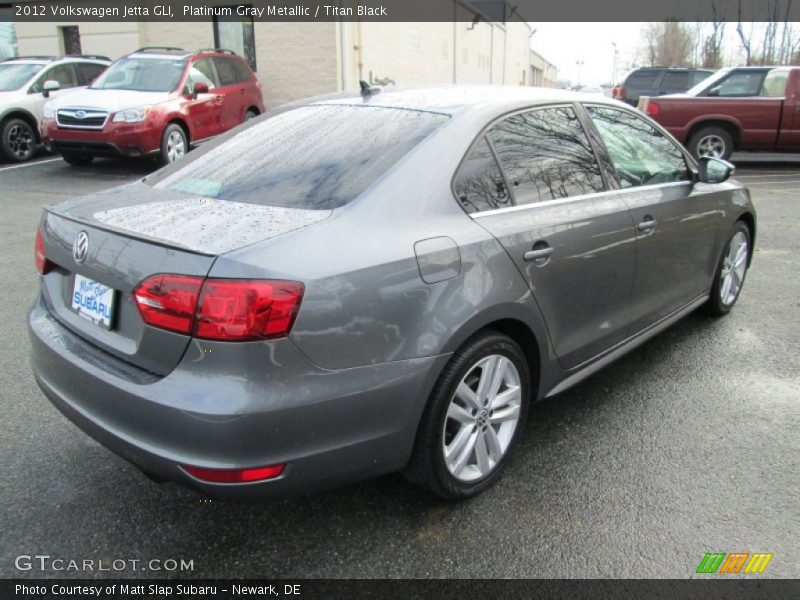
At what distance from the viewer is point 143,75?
432 inches

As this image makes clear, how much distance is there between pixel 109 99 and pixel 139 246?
30.2 feet

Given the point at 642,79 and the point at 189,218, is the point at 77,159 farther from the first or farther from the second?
the point at 642,79

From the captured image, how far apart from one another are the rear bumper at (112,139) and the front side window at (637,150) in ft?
26.3

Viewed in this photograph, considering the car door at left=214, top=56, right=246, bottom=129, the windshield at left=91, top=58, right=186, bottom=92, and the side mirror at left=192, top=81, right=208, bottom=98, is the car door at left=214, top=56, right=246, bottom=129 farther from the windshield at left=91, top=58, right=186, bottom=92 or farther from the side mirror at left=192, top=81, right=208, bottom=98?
the windshield at left=91, top=58, right=186, bottom=92

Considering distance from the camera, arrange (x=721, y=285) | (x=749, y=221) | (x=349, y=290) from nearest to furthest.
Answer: (x=349, y=290) < (x=721, y=285) < (x=749, y=221)

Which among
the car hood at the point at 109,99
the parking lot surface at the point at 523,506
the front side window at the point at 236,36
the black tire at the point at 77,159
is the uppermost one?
the front side window at the point at 236,36

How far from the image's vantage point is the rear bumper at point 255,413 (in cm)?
203

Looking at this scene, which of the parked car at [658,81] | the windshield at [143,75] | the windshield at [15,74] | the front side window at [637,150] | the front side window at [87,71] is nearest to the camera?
the front side window at [637,150]

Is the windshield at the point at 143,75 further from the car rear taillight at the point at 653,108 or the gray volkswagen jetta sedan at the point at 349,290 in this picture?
the gray volkswagen jetta sedan at the point at 349,290

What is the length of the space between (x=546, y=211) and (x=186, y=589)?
2.02 meters

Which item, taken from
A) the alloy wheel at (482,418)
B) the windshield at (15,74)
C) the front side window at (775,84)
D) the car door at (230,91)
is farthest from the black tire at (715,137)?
the windshield at (15,74)

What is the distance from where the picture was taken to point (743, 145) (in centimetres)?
1205

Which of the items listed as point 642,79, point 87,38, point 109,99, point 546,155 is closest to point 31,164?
point 109,99

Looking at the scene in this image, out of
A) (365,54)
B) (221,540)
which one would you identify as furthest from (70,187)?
(365,54)
